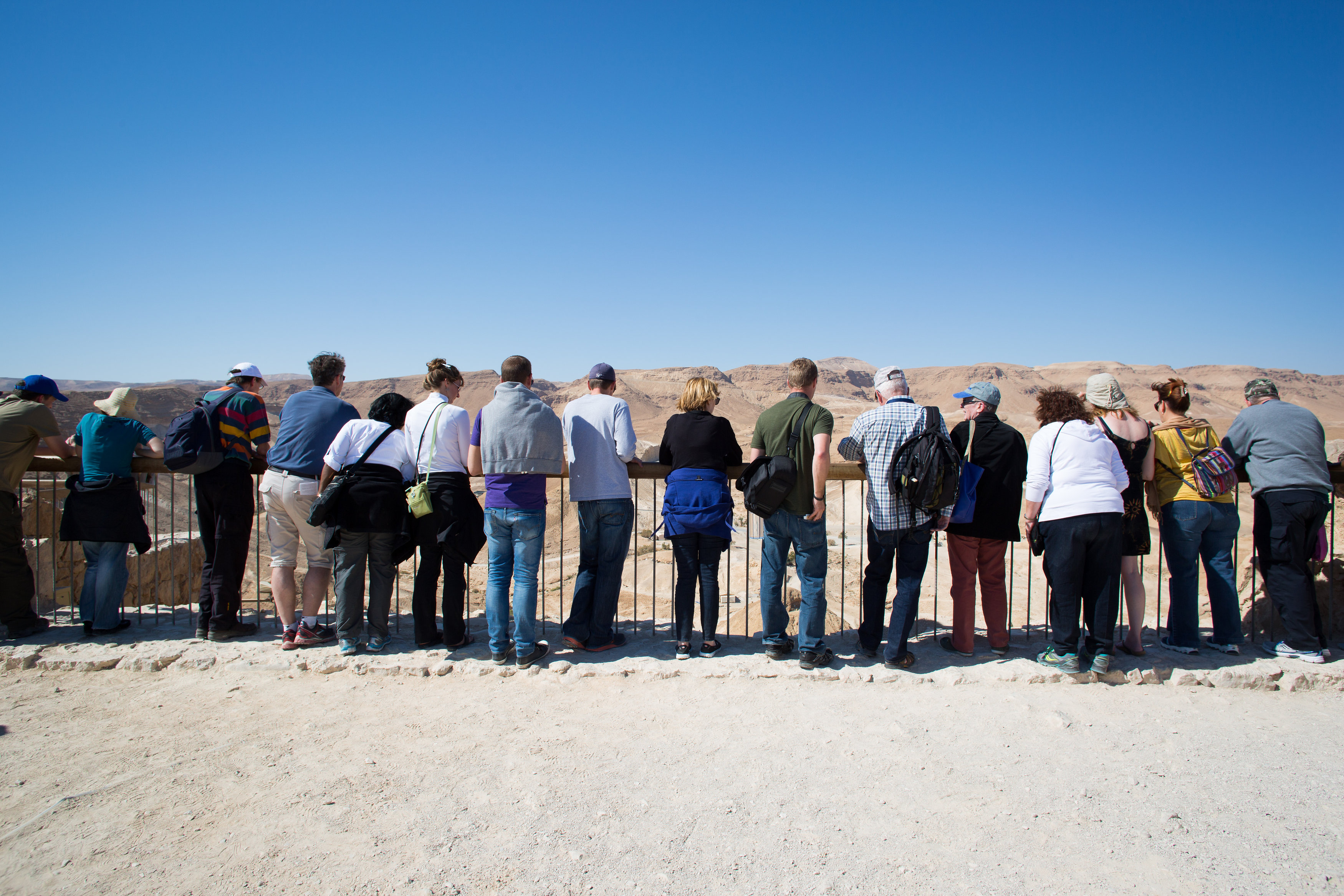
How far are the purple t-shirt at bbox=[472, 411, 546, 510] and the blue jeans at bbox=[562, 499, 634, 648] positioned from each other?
0.28 m

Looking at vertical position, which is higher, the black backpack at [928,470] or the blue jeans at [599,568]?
the black backpack at [928,470]

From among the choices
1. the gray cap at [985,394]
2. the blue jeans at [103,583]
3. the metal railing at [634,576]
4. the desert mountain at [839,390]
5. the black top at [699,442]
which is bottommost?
the metal railing at [634,576]

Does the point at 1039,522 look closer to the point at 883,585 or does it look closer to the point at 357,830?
the point at 883,585

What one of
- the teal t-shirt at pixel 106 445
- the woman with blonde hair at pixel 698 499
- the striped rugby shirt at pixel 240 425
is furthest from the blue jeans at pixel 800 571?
the teal t-shirt at pixel 106 445

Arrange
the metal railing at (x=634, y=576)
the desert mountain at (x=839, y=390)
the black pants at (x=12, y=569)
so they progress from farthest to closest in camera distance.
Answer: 1. the desert mountain at (x=839, y=390)
2. the metal railing at (x=634, y=576)
3. the black pants at (x=12, y=569)

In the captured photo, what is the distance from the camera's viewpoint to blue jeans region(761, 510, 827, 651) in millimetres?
4121

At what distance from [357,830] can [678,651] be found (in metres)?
2.16

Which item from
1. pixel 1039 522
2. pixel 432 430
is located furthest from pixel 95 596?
pixel 1039 522

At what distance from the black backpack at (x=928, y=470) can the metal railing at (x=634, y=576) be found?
0.41 metres

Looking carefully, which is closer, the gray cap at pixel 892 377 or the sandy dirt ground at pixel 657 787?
the sandy dirt ground at pixel 657 787

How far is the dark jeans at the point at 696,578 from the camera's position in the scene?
168 inches

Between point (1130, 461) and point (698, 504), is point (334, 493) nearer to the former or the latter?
point (698, 504)

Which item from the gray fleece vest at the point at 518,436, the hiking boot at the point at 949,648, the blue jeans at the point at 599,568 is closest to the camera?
the gray fleece vest at the point at 518,436

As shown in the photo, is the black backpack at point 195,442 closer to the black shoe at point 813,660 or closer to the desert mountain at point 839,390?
the black shoe at point 813,660
